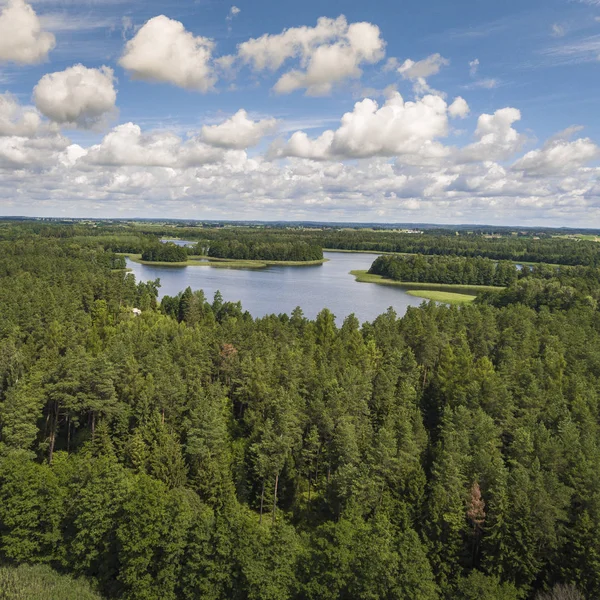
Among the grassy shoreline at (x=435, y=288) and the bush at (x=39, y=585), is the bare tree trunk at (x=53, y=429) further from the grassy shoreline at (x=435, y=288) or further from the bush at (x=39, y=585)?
the grassy shoreline at (x=435, y=288)

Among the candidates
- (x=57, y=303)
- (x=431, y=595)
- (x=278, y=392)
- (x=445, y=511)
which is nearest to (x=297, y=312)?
(x=278, y=392)

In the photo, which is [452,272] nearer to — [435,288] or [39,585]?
[435,288]

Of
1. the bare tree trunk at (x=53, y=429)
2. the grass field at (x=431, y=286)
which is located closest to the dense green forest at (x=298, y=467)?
the bare tree trunk at (x=53, y=429)

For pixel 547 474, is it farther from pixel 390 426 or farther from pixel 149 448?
pixel 149 448

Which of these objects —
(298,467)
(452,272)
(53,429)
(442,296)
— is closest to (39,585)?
(53,429)

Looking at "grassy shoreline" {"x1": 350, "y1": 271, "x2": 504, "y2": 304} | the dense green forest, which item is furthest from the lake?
the dense green forest

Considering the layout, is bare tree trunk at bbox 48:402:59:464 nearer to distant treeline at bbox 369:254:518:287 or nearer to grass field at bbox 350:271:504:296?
grass field at bbox 350:271:504:296
